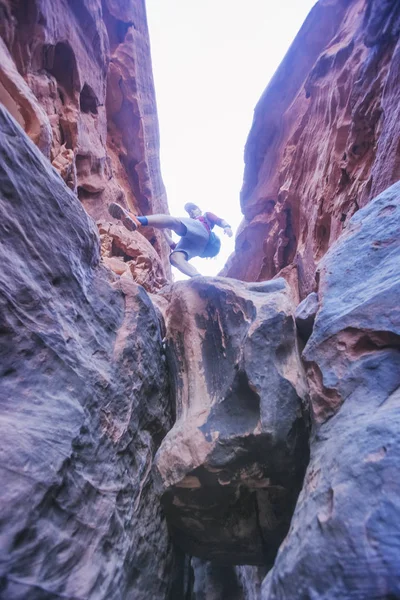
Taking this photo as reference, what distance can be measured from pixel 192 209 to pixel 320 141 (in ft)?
14.0

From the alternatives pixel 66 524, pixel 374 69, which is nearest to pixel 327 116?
pixel 374 69

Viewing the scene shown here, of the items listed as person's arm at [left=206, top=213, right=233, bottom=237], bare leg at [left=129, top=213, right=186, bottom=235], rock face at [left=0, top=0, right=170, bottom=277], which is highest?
rock face at [left=0, top=0, right=170, bottom=277]

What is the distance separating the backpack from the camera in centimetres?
869

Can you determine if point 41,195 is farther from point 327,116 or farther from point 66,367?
point 327,116

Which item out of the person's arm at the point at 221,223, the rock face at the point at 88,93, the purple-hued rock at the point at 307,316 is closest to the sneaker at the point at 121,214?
the rock face at the point at 88,93

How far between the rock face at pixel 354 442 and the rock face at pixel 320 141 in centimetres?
167

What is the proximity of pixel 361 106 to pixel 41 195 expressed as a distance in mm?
5960

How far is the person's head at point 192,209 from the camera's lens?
10.3 m

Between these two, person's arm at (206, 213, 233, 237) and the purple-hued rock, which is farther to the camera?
person's arm at (206, 213, 233, 237)

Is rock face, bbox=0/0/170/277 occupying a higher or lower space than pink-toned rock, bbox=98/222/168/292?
higher

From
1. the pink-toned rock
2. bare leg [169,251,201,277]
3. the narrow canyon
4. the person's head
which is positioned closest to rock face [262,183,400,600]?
the narrow canyon

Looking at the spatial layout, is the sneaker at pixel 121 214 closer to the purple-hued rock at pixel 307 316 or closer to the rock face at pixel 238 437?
the rock face at pixel 238 437

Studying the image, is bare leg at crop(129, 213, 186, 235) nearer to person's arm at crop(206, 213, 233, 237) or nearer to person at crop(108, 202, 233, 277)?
person at crop(108, 202, 233, 277)

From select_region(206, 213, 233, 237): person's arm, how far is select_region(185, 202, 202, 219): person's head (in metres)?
1.14
